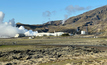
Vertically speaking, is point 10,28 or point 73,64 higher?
point 10,28

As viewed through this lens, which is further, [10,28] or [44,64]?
[10,28]

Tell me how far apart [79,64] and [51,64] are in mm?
5409

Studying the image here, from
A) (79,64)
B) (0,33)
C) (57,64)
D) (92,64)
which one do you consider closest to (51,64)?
(57,64)

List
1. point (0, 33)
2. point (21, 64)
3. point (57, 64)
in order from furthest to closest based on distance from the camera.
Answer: point (0, 33)
point (21, 64)
point (57, 64)

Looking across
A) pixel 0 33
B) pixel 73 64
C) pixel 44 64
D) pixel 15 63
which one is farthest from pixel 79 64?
pixel 0 33

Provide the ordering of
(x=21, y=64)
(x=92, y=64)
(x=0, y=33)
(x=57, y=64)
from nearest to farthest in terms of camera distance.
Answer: (x=92, y=64)
(x=57, y=64)
(x=21, y=64)
(x=0, y=33)

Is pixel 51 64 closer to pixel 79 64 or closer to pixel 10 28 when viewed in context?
pixel 79 64

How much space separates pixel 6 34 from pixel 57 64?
17439cm

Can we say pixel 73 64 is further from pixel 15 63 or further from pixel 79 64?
pixel 15 63

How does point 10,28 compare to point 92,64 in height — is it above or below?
above

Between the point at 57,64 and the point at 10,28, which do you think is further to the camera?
the point at 10,28

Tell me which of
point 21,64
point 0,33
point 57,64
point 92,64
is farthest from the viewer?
point 0,33

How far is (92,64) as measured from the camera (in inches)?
1058

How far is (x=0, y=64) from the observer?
31.8 metres
